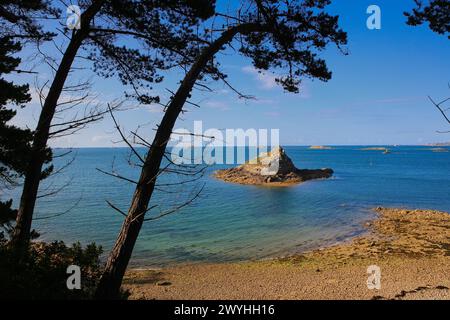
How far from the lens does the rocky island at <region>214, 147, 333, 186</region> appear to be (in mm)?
54688

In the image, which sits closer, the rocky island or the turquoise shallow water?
the turquoise shallow water

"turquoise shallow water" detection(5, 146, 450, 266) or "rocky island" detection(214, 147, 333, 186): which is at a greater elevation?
"rocky island" detection(214, 147, 333, 186)

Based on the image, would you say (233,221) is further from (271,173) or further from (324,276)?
(271,173)

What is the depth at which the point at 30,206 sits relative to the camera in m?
7.62

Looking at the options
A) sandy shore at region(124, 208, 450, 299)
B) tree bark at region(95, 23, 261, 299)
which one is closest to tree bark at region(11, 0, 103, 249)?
tree bark at region(95, 23, 261, 299)

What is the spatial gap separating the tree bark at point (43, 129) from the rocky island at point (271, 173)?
152 feet

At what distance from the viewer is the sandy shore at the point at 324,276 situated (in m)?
12.8

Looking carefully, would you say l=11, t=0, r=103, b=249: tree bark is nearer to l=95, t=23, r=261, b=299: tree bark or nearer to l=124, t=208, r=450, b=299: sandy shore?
l=95, t=23, r=261, b=299: tree bark

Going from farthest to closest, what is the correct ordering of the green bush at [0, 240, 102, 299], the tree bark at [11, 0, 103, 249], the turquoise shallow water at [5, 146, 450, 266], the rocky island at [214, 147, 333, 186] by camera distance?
1. the rocky island at [214, 147, 333, 186]
2. the turquoise shallow water at [5, 146, 450, 266]
3. the tree bark at [11, 0, 103, 249]
4. the green bush at [0, 240, 102, 299]

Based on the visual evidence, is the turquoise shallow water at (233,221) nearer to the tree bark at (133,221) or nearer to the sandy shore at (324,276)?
the sandy shore at (324,276)

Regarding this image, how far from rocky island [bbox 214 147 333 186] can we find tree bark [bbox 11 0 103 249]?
46.4 meters

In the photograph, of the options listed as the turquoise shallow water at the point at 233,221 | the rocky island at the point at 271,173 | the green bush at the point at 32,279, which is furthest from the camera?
the rocky island at the point at 271,173

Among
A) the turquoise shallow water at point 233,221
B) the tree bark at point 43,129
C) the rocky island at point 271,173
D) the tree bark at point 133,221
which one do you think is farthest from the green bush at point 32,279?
the rocky island at point 271,173

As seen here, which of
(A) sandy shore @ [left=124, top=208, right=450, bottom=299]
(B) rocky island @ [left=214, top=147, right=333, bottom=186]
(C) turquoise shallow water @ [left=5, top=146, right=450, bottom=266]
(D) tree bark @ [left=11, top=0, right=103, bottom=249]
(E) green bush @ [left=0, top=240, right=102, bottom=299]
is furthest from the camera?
(B) rocky island @ [left=214, top=147, right=333, bottom=186]
